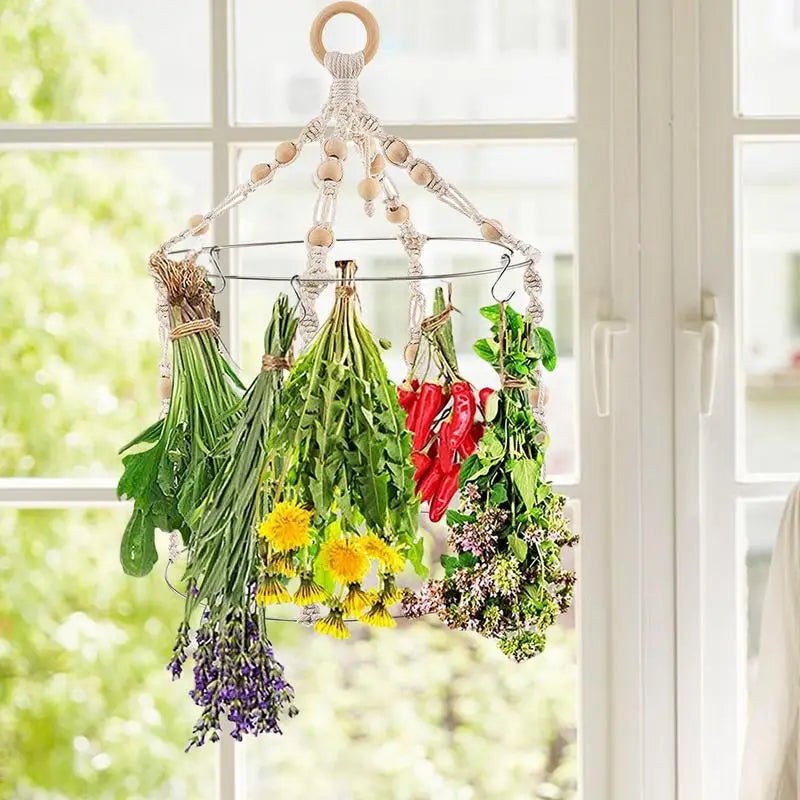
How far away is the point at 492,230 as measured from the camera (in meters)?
0.91

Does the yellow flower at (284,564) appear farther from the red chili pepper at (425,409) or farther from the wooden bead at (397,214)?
the wooden bead at (397,214)

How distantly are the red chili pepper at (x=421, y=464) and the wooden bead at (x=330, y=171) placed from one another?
0.26m

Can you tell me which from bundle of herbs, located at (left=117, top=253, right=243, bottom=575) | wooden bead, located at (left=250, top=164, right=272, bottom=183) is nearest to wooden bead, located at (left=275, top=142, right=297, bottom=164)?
wooden bead, located at (left=250, top=164, right=272, bottom=183)

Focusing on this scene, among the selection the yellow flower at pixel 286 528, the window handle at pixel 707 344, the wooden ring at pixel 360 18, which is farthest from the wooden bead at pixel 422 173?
the window handle at pixel 707 344

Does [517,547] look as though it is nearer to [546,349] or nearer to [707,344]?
[546,349]

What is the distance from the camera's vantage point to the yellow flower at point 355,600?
81 cm

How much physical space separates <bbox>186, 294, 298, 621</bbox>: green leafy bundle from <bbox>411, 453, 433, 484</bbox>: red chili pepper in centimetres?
13

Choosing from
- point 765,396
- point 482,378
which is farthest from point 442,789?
point 765,396

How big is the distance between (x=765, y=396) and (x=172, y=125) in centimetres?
84

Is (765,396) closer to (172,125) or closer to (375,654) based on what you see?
(375,654)

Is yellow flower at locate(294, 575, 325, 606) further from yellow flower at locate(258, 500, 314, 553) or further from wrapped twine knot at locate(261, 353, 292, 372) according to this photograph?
wrapped twine knot at locate(261, 353, 292, 372)

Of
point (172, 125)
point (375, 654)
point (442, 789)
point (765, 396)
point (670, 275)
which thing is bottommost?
point (442, 789)

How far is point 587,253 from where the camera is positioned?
1225mm

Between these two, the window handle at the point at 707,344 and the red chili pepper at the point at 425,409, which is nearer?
the red chili pepper at the point at 425,409
